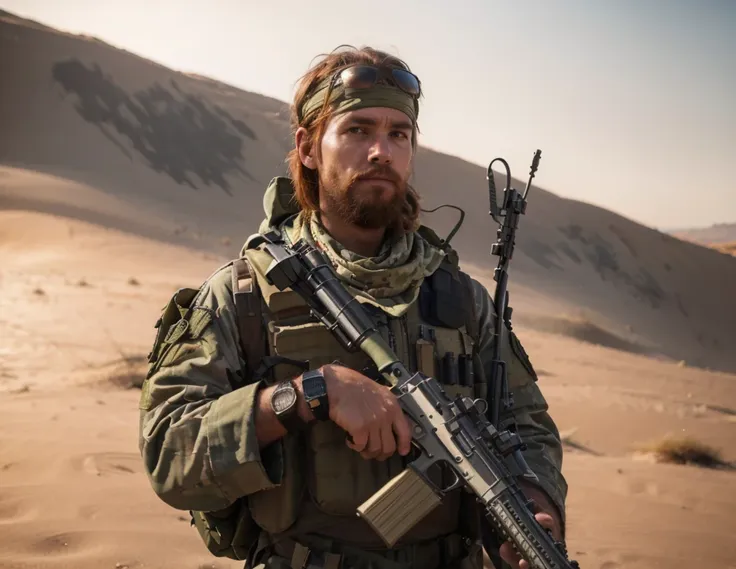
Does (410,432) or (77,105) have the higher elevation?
(410,432)

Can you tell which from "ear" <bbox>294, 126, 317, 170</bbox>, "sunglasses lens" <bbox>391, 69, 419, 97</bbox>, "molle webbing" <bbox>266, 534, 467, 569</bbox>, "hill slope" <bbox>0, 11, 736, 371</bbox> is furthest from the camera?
"hill slope" <bbox>0, 11, 736, 371</bbox>

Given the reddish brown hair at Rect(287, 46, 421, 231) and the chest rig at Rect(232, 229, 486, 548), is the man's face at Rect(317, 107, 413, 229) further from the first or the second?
the chest rig at Rect(232, 229, 486, 548)

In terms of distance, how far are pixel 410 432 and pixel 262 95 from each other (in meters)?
43.9

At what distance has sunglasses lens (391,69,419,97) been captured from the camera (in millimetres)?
2248

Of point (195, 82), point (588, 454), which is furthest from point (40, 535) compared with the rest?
point (195, 82)

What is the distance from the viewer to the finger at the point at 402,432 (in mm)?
1765

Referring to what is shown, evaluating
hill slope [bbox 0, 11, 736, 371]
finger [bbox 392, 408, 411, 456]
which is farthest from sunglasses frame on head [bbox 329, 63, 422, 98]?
hill slope [bbox 0, 11, 736, 371]

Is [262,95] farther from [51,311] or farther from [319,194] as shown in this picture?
A: [319,194]

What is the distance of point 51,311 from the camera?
9.47 m

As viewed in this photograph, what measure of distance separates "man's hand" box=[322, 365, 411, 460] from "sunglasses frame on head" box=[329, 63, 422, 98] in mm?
935

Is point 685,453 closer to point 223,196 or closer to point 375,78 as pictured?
point 375,78

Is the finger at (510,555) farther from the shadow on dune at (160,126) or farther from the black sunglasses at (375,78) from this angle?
the shadow on dune at (160,126)

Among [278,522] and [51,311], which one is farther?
[51,311]

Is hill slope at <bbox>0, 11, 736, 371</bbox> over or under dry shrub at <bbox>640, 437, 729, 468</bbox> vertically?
under
